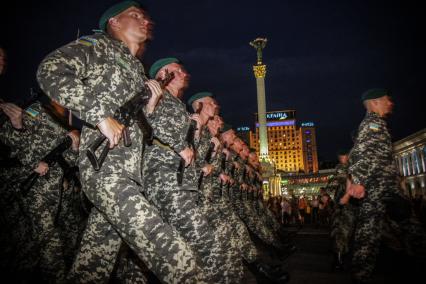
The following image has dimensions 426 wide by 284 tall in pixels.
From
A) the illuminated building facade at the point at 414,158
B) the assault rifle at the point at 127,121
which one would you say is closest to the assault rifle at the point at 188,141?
the assault rifle at the point at 127,121

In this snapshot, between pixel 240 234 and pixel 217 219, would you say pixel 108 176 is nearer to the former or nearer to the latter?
pixel 217 219

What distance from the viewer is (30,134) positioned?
13.5 ft

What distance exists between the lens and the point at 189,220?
117 inches

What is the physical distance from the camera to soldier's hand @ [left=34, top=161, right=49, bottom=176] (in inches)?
154

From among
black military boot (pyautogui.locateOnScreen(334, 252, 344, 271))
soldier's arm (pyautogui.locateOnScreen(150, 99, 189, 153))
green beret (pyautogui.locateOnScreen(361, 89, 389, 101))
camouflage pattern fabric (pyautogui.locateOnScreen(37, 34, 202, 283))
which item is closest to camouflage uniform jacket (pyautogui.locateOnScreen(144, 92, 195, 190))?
soldier's arm (pyautogui.locateOnScreen(150, 99, 189, 153))

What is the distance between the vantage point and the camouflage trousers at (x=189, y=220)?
2961 mm

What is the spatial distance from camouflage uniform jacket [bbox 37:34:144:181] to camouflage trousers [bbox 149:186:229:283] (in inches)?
28.2

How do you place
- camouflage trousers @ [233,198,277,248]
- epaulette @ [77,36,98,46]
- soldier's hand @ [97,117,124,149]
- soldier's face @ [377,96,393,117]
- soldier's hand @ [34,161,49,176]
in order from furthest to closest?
camouflage trousers @ [233,198,277,248]
soldier's face @ [377,96,393,117]
soldier's hand @ [34,161,49,176]
epaulette @ [77,36,98,46]
soldier's hand @ [97,117,124,149]

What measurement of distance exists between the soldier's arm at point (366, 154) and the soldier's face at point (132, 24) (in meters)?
3.33

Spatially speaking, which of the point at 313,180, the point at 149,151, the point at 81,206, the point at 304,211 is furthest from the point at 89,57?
the point at 313,180

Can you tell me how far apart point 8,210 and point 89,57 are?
2.72 m

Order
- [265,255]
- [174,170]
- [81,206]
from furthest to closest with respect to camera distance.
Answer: [265,255], [81,206], [174,170]

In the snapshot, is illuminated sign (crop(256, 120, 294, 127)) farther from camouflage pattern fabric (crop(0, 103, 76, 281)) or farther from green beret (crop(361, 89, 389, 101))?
camouflage pattern fabric (crop(0, 103, 76, 281))

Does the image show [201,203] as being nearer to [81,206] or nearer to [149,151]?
[149,151]
